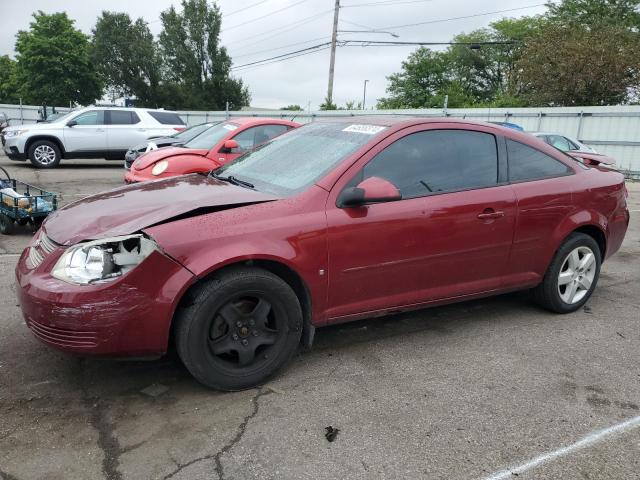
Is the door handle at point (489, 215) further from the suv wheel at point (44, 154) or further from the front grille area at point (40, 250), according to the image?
the suv wheel at point (44, 154)

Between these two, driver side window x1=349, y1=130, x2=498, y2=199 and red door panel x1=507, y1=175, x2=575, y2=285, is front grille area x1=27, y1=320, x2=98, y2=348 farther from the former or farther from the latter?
red door panel x1=507, y1=175, x2=575, y2=285

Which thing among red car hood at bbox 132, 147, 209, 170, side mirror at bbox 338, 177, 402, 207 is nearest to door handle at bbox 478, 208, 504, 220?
side mirror at bbox 338, 177, 402, 207

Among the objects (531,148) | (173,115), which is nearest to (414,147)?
(531,148)

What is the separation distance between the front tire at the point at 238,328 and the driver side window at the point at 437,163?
0.89 m

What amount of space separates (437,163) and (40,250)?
2.56 metres

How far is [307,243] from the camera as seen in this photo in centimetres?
313

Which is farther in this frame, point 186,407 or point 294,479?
point 186,407

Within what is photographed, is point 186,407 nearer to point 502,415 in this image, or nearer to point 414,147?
point 502,415

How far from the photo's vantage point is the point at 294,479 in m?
2.37

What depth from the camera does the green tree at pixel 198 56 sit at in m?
60.6

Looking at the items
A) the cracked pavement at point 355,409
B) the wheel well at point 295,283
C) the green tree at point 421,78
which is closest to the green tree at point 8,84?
the green tree at point 421,78

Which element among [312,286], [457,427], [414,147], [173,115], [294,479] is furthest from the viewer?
[173,115]

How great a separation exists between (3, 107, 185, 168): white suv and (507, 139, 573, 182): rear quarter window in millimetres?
12420

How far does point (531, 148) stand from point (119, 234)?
10.2ft
